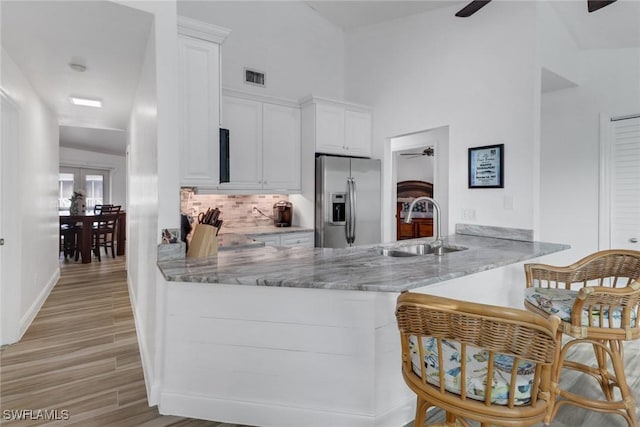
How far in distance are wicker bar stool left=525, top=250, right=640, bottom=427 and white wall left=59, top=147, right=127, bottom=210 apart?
10.3m

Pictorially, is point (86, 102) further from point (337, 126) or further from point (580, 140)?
point (580, 140)

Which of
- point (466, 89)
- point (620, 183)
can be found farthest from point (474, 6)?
point (620, 183)

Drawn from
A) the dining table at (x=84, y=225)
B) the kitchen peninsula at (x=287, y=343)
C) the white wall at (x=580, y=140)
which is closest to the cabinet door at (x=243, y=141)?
the kitchen peninsula at (x=287, y=343)

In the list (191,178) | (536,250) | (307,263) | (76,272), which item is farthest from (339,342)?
(76,272)

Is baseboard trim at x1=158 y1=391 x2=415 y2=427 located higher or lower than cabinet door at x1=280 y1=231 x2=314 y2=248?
lower

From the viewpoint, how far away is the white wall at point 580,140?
3303mm

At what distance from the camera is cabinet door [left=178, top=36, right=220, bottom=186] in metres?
2.38

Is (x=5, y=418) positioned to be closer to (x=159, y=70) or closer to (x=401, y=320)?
(x=159, y=70)

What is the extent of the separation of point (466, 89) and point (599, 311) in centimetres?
254

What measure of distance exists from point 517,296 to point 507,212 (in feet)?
2.70

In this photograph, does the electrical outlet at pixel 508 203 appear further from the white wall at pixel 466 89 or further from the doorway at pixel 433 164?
the doorway at pixel 433 164

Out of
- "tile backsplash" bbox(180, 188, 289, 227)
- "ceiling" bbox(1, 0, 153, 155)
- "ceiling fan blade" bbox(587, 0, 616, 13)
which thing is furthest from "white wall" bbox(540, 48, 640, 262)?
"ceiling" bbox(1, 0, 153, 155)

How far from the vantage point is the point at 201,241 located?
2238mm

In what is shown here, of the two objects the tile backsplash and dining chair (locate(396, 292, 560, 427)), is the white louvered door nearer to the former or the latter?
dining chair (locate(396, 292, 560, 427))
